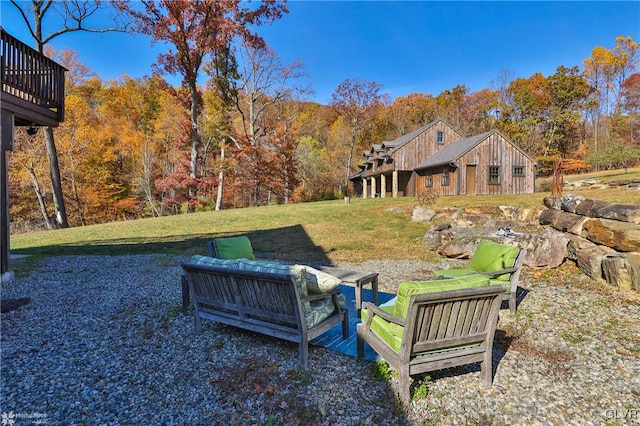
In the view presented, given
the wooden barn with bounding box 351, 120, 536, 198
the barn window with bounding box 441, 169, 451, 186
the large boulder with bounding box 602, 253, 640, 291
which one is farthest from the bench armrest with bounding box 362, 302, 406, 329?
the barn window with bounding box 441, 169, 451, 186

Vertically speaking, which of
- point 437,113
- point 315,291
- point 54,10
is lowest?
point 315,291

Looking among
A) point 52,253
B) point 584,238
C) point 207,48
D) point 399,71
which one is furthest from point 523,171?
point 52,253

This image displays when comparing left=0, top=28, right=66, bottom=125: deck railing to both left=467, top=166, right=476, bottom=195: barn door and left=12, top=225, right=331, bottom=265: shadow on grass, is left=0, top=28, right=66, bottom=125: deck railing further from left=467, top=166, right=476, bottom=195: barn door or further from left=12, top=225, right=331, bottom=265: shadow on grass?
left=467, top=166, right=476, bottom=195: barn door

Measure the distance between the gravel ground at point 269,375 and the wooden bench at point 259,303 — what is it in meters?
0.35

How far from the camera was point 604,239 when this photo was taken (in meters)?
7.06

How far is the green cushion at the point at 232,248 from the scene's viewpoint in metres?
5.89

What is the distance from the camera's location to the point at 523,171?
2361 centimetres

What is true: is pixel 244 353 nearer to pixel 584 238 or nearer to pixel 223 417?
pixel 223 417

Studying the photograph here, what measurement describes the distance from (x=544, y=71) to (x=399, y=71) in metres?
19.1

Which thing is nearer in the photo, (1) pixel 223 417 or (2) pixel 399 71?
(1) pixel 223 417

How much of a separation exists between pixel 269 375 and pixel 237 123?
30.1 meters

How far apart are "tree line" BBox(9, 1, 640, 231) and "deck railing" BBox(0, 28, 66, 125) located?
1235 centimetres

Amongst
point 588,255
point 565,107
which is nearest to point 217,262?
point 588,255

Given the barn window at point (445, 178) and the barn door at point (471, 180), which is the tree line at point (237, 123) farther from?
the barn window at point (445, 178)
